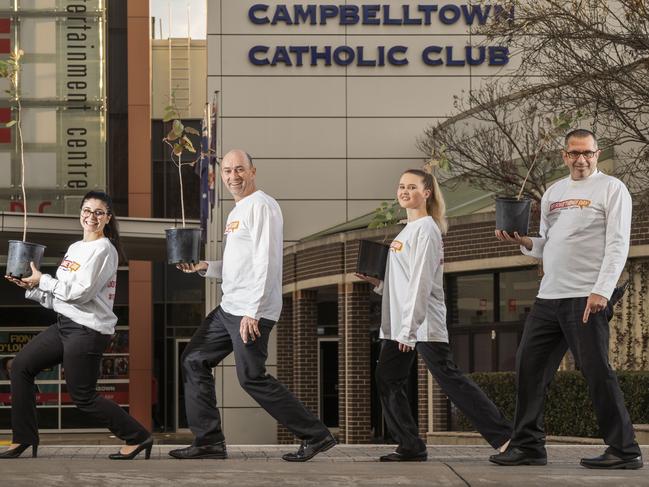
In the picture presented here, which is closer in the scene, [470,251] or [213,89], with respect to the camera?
[470,251]

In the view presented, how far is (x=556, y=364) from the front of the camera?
8.58 m

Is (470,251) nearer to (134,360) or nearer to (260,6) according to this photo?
(260,6)

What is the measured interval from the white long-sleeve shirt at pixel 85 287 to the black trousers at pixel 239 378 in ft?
1.95

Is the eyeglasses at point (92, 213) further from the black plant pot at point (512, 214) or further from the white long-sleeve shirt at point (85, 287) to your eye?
the black plant pot at point (512, 214)

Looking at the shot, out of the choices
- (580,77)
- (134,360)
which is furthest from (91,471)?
(134,360)

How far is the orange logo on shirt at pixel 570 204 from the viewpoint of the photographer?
8289 mm

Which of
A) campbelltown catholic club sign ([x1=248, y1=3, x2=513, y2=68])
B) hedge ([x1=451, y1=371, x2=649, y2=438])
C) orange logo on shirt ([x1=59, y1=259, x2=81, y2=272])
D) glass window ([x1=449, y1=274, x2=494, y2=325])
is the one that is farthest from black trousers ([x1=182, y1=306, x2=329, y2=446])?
campbelltown catholic club sign ([x1=248, y1=3, x2=513, y2=68])

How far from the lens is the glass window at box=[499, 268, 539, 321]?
874 inches

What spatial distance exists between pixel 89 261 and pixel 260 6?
24019mm

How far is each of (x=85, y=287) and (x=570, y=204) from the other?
292 cm

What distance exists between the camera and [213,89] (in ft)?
106

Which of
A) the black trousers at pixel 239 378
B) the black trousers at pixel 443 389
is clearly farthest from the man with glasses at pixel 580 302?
the black trousers at pixel 239 378

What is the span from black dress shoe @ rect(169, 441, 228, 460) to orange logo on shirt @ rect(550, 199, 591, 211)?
2479 millimetres

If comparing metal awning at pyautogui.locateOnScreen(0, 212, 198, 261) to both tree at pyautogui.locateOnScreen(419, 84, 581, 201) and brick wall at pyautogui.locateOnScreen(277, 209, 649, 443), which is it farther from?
tree at pyautogui.locateOnScreen(419, 84, 581, 201)
